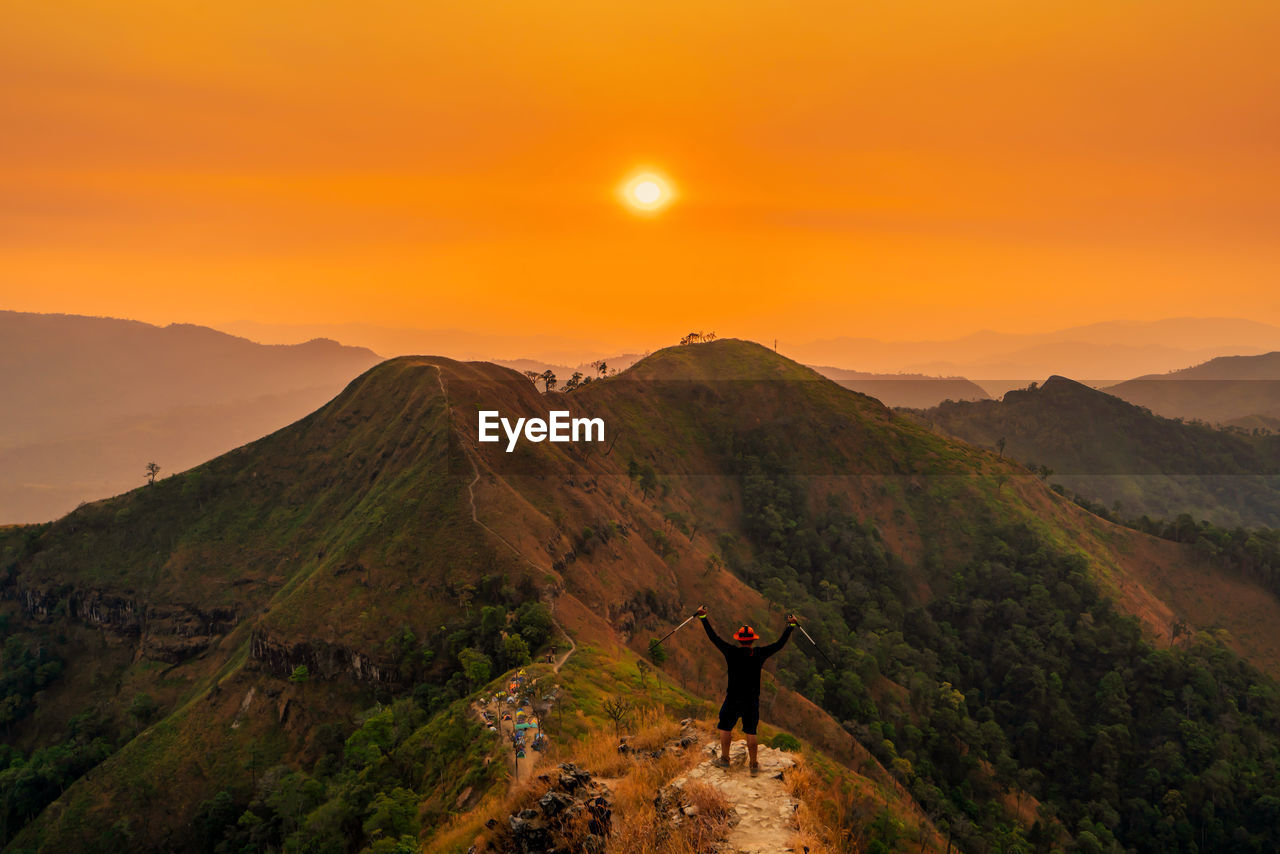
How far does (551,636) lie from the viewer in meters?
50.0

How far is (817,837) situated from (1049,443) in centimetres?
20627

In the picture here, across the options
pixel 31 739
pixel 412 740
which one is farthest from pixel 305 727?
pixel 31 739

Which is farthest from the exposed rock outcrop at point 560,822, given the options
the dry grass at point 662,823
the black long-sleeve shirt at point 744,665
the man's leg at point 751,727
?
the black long-sleeve shirt at point 744,665

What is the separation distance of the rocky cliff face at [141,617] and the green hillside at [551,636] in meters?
0.37

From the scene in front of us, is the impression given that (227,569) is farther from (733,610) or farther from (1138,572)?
(1138,572)

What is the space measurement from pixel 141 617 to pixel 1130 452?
225073 mm

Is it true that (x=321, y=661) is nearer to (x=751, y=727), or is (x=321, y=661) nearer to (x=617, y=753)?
(x=617, y=753)

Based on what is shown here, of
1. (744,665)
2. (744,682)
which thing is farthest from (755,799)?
(744,665)

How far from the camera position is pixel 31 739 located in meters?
70.2

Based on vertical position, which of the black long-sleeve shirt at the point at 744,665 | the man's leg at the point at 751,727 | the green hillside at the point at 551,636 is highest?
the black long-sleeve shirt at the point at 744,665

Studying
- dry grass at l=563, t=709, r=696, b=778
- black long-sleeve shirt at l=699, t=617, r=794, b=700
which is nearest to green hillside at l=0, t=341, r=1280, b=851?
dry grass at l=563, t=709, r=696, b=778

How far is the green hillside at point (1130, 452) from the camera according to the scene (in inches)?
6363

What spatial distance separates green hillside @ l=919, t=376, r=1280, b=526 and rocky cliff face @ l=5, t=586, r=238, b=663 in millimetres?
180915

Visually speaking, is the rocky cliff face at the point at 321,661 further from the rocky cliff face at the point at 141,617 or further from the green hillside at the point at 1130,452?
the green hillside at the point at 1130,452
